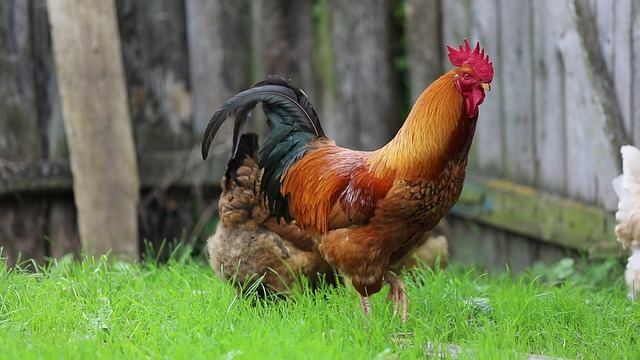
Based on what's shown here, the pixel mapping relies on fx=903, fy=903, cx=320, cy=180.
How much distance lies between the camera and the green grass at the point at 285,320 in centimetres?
423

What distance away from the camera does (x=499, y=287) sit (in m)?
5.65

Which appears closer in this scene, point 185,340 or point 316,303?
point 185,340

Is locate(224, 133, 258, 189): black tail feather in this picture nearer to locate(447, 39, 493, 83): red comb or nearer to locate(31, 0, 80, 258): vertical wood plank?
locate(447, 39, 493, 83): red comb

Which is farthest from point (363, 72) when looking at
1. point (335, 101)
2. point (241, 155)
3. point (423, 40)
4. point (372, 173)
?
point (372, 173)

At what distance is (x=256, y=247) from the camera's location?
539 cm

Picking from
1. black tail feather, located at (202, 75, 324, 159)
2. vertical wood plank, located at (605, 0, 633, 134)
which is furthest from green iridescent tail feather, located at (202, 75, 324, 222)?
vertical wood plank, located at (605, 0, 633, 134)

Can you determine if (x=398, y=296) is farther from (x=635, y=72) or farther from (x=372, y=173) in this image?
(x=635, y=72)

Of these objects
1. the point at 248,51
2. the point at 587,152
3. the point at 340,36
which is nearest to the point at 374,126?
the point at 340,36

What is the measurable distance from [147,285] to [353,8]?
2.94 metres

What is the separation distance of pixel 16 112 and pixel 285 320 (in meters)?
3.67

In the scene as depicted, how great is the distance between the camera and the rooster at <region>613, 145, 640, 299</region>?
571 centimetres

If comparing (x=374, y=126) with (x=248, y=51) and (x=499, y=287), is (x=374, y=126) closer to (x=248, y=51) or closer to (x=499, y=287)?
(x=248, y=51)

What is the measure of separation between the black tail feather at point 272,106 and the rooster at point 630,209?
205 centimetres

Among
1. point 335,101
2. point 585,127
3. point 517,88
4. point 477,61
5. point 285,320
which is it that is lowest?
point 285,320
